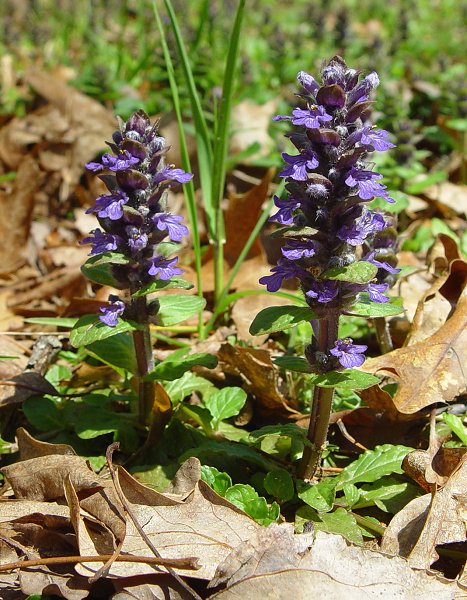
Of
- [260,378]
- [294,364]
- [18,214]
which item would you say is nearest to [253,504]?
[294,364]

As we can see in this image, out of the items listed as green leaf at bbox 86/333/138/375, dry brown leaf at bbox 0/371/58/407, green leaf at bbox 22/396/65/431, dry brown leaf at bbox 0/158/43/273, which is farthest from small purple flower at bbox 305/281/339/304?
dry brown leaf at bbox 0/158/43/273

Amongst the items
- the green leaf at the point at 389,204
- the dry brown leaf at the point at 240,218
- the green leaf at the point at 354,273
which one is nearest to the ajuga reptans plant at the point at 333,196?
the green leaf at the point at 354,273

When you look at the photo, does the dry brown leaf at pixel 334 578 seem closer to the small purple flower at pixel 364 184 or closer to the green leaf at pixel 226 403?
the green leaf at pixel 226 403

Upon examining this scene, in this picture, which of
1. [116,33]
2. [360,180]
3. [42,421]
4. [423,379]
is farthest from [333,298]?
[116,33]

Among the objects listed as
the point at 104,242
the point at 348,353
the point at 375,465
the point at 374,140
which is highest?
the point at 374,140

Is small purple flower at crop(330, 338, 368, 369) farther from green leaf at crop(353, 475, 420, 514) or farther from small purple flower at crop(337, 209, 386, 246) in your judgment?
green leaf at crop(353, 475, 420, 514)

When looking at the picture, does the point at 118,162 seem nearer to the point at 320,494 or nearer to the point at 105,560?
the point at 105,560
